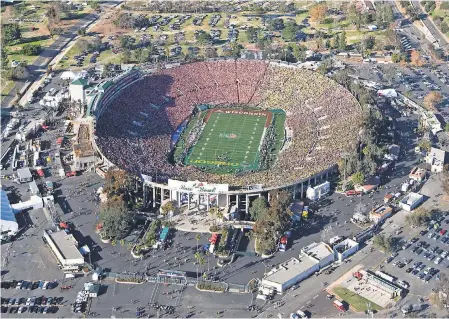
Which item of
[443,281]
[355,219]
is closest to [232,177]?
[355,219]

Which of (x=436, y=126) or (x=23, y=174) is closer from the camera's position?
(x=23, y=174)

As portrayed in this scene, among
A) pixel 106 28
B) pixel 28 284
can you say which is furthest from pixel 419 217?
pixel 106 28

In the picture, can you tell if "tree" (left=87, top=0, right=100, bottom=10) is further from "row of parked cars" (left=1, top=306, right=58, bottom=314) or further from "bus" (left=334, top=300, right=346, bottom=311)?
"bus" (left=334, top=300, right=346, bottom=311)

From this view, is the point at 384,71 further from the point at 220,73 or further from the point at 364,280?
the point at 364,280

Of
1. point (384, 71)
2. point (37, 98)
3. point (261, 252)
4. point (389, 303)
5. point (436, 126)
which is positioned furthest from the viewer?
point (384, 71)

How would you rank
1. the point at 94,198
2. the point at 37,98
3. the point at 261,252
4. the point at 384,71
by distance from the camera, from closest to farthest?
the point at 261,252 → the point at 94,198 → the point at 37,98 → the point at 384,71
